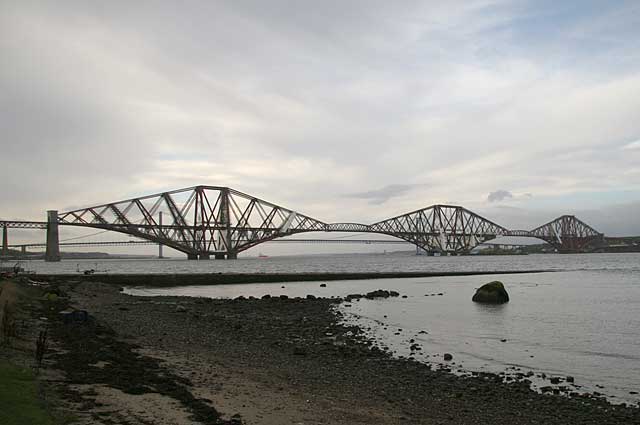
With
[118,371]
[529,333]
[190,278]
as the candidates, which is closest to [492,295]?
[529,333]

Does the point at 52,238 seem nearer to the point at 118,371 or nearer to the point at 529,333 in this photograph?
the point at 529,333

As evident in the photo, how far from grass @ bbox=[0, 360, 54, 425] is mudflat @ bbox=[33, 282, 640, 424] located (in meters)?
0.49

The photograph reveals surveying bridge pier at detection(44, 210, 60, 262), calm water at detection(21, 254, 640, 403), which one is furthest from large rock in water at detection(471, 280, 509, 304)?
bridge pier at detection(44, 210, 60, 262)

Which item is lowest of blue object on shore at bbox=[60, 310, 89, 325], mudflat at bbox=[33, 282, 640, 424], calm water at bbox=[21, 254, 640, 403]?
calm water at bbox=[21, 254, 640, 403]

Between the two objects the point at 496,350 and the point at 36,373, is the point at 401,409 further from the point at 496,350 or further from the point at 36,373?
the point at 496,350

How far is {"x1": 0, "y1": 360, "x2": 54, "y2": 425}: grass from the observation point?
19.3ft

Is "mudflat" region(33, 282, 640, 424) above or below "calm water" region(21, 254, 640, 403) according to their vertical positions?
above

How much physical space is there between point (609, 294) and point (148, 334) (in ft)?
103

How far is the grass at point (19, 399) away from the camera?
5.89 meters

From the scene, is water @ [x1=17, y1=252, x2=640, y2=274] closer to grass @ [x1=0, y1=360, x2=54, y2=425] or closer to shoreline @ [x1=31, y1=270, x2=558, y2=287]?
shoreline @ [x1=31, y1=270, x2=558, y2=287]

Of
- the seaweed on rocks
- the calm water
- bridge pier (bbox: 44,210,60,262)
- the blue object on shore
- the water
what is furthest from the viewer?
bridge pier (bbox: 44,210,60,262)

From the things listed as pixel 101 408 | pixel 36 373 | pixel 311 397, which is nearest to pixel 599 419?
pixel 311 397

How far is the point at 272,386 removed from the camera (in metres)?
10.1

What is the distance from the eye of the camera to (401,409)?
29.7 ft
